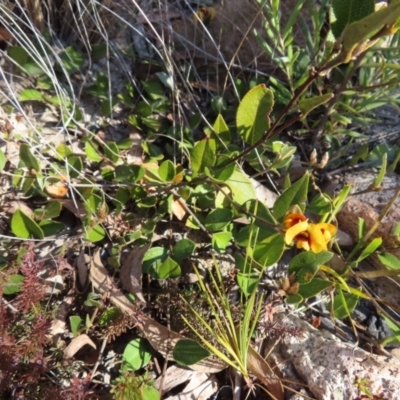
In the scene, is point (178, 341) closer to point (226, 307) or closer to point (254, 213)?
point (226, 307)

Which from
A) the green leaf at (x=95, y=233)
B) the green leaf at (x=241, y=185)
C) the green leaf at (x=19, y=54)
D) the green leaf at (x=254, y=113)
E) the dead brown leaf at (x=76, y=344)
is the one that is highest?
the green leaf at (x=254, y=113)

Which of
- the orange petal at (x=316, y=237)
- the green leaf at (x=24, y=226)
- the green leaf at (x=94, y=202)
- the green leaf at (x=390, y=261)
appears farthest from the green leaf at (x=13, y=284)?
the green leaf at (x=390, y=261)

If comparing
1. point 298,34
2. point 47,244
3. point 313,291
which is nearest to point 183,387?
point 313,291

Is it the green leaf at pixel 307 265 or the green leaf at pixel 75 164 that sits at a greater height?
the green leaf at pixel 307 265

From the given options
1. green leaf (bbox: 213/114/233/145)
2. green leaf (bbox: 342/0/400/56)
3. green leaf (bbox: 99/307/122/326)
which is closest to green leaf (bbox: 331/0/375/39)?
green leaf (bbox: 342/0/400/56)

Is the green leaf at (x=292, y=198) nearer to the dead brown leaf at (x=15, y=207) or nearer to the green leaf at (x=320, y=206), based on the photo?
the green leaf at (x=320, y=206)

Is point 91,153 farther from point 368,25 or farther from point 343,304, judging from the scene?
point 368,25

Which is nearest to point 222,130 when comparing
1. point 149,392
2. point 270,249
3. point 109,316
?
point 270,249
